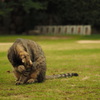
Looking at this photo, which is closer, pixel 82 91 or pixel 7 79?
pixel 82 91

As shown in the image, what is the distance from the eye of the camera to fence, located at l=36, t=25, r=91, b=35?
4762cm

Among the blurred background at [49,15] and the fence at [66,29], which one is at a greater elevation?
the blurred background at [49,15]

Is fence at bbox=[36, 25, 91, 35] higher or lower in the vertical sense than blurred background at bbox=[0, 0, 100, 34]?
lower

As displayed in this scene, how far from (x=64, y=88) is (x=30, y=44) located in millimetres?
1478

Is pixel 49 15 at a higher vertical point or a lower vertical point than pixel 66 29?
higher

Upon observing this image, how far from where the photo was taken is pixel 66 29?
164 feet

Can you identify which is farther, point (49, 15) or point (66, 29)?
point (49, 15)

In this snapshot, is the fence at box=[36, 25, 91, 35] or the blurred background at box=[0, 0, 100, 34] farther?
the blurred background at box=[0, 0, 100, 34]

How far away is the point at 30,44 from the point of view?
9.24m

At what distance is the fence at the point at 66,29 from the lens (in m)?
47.6

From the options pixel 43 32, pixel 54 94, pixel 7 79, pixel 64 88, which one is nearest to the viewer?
pixel 54 94

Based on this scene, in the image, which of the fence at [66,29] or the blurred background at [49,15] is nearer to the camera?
the fence at [66,29]

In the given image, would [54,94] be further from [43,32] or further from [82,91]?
[43,32]

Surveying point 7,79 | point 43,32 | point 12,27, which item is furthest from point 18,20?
point 7,79
